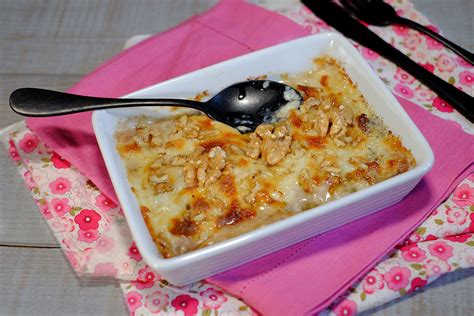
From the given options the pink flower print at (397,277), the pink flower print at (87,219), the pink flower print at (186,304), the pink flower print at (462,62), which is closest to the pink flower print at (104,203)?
the pink flower print at (87,219)

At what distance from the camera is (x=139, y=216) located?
146 centimetres

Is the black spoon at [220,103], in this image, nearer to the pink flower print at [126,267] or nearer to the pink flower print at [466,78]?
the pink flower print at [126,267]

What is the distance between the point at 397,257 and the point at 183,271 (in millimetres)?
621

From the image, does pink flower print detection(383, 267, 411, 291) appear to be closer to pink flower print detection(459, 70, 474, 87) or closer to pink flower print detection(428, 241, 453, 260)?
pink flower print detection(428, 241, 453, 260)

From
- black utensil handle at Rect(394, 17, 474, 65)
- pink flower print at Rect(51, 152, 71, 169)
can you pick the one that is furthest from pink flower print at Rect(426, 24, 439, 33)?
pink flower print at Rect(51, 152, 71, 169)

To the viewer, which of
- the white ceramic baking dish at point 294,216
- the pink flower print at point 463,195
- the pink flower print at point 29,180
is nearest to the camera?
the white ceramic baking dish at point 294,216

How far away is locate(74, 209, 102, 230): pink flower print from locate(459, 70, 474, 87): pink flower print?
135 cm

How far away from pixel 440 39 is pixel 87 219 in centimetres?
143

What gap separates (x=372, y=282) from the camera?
61.1 inches

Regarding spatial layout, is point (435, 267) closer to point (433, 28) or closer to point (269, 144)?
point (269, 144)

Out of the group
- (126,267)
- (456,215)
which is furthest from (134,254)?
(456,215)

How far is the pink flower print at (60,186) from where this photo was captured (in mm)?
1792

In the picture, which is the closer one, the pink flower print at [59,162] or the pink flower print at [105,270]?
the pink flower print at [105,270]

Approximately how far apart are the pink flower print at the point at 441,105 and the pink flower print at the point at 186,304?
1070mm
